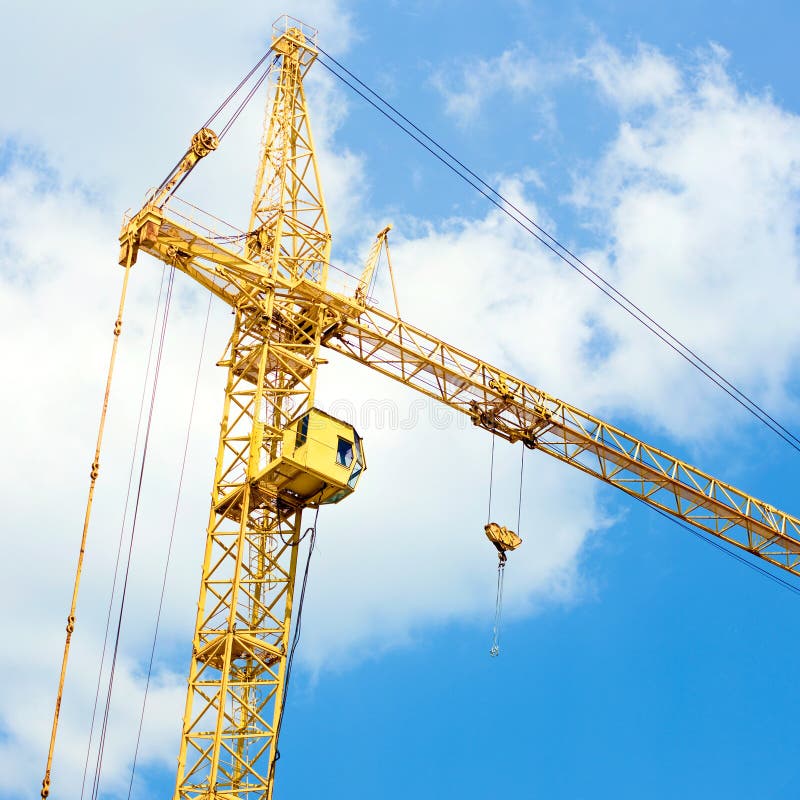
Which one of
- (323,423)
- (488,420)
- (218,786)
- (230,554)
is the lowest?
(218,786)

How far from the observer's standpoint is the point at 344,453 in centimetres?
5788

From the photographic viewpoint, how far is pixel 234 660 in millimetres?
57375

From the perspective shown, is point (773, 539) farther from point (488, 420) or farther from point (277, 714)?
point (277, 714)

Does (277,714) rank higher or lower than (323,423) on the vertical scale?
lower

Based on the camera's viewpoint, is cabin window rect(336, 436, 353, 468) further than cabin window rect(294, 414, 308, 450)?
Yes

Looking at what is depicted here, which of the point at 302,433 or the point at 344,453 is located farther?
the point at 344,453

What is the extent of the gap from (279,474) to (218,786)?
1115 centimetres

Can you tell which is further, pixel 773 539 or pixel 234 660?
pixel 773 539

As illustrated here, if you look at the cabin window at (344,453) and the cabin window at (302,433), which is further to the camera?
the cabin window at (344,453)

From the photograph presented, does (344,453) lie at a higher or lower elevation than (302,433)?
lower

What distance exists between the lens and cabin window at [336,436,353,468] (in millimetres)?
57625

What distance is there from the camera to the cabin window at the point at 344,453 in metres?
57.6

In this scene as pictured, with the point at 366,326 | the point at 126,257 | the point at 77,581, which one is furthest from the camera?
the point at 366,326

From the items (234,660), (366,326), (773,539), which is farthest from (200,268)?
(773,539)
